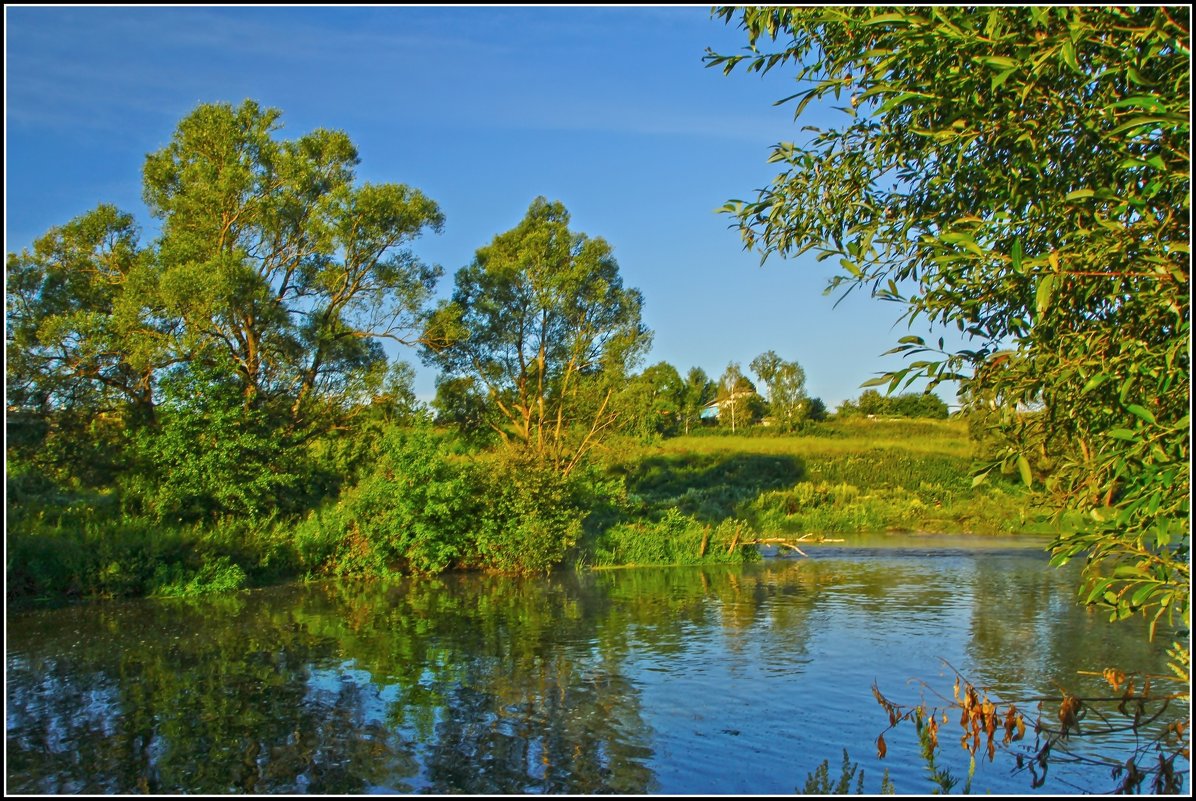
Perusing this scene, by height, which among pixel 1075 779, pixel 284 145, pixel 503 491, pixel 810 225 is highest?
pixel 284 145

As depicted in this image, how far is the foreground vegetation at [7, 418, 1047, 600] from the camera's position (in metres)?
17.4

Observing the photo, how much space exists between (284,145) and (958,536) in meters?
22.5

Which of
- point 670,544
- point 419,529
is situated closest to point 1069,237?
point 419,529

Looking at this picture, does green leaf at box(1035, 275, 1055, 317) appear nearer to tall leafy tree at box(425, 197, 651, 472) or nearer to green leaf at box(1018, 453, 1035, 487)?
green leaf at box(1018, 453, 1035, 487)

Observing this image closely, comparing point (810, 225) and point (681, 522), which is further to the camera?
point (681, 522)

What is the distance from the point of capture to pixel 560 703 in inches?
410

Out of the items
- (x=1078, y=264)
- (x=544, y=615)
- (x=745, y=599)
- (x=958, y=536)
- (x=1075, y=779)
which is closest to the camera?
(x=1078, y=264)

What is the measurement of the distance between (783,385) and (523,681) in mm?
64907

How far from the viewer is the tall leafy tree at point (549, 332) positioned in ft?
85.5

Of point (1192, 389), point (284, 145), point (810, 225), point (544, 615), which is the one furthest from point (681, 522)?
point (1192, 389)

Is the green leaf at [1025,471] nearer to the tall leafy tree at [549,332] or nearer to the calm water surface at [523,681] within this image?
the calm water surface at [523,681]

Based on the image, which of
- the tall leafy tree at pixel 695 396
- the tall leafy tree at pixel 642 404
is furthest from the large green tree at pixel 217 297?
the tall leafy tree at pixel 695 396

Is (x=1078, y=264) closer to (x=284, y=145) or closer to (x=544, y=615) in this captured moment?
(x=544, y=615)

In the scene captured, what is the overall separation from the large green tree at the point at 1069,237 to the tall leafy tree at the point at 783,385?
6339 cm
